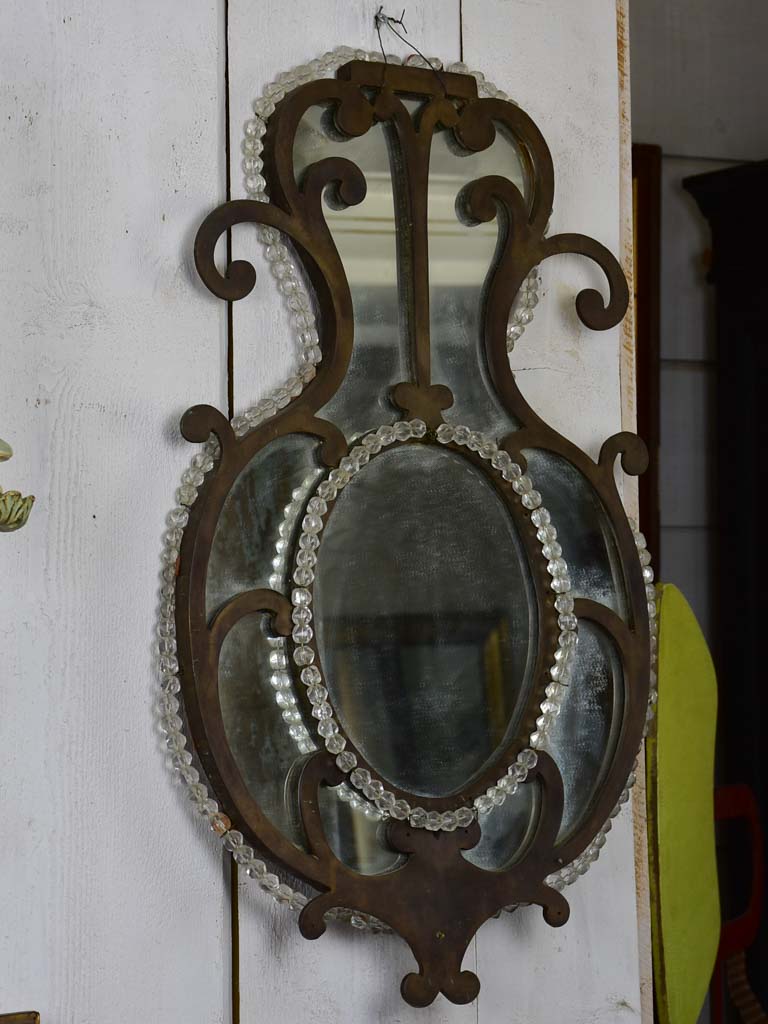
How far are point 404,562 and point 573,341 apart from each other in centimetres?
24

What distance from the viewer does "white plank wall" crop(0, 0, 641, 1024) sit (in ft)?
2.51

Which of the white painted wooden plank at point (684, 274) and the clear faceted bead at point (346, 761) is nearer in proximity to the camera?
the clear faceted bead at point (346, 761)

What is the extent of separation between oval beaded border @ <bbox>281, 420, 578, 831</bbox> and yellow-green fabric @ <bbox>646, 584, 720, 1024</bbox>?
0.55ft

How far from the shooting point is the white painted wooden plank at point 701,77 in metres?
1.71

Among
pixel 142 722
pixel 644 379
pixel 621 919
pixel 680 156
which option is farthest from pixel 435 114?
pixel 680 156

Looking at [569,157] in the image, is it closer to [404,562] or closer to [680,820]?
[404,562]

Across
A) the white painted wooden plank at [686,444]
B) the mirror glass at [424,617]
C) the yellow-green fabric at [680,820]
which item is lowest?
the yellow-green fabric at [680,820]

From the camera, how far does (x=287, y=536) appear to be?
2.63 feet

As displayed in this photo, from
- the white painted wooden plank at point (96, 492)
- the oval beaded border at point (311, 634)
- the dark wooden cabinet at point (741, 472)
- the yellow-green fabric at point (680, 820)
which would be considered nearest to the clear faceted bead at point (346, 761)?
the oval beaded border at point (311, 634)

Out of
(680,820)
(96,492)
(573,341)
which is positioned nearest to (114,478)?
(96,492)

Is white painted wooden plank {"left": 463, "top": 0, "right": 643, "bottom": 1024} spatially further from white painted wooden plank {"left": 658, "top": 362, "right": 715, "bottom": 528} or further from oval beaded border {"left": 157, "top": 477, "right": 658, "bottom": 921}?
white painted wooden plank {"left": 658, "top": 362, "right": 715, "bottom": 528}

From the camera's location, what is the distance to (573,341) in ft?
3.10

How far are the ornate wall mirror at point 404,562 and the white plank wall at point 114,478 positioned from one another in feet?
0.10

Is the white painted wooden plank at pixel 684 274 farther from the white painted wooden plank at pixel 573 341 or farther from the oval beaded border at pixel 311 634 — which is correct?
the oval beaded border at pixel 311 634
